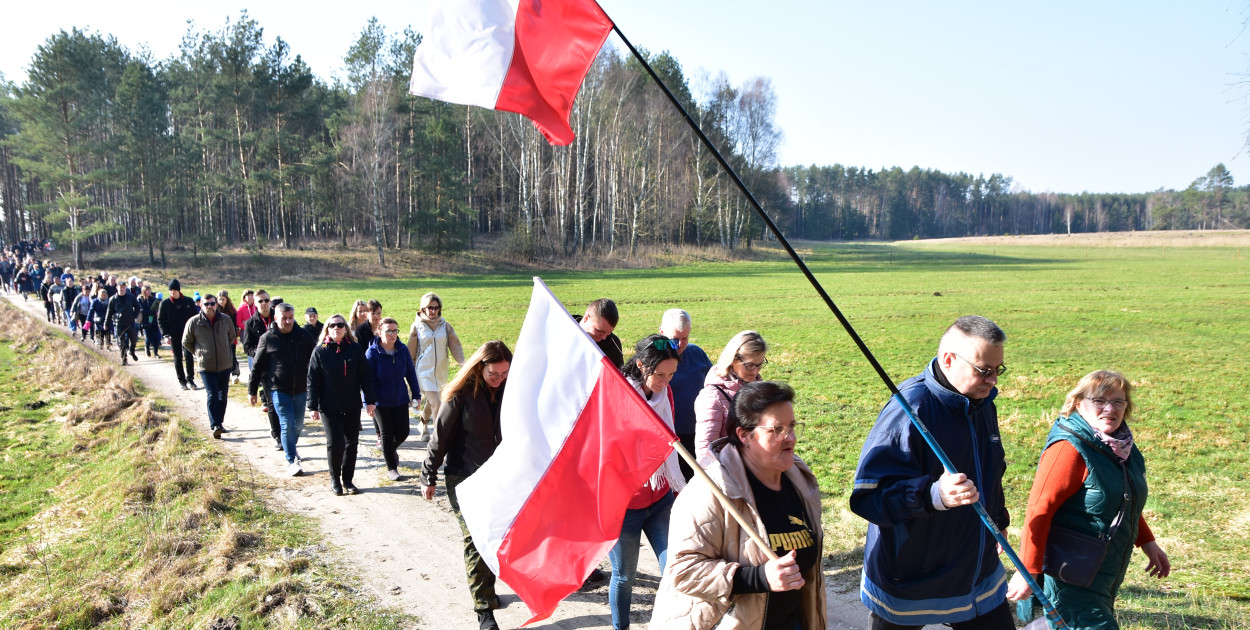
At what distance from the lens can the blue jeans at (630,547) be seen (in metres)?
4.90

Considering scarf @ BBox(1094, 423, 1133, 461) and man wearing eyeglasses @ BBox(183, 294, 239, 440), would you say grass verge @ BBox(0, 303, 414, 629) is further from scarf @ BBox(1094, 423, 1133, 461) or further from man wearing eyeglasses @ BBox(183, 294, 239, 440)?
scarf @ BBox(1094, 423, 1133, 461)

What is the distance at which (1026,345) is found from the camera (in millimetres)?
18031

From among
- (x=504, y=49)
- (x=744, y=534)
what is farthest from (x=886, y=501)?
(x=504, y=49)

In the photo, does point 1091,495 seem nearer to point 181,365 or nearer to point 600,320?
point 600,320

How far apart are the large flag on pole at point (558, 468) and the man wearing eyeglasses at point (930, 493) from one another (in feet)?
3.37

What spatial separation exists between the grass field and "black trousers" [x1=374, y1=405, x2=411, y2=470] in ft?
15.3

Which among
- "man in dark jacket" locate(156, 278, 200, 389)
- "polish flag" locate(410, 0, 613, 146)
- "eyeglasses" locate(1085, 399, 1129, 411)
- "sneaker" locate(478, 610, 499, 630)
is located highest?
"polish flag" locate(410, 0, 613, 146)

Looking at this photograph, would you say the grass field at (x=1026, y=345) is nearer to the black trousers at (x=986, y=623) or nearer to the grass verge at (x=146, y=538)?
the black trousers at (x=986, y=623)

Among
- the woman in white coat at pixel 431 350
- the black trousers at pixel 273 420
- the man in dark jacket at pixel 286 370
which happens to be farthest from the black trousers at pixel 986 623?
the black trousers at pixel 273 420

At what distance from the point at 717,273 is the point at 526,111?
4344 cm

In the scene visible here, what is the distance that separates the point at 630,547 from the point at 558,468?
1.34 metres

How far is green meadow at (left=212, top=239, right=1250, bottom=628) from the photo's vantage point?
263 inches

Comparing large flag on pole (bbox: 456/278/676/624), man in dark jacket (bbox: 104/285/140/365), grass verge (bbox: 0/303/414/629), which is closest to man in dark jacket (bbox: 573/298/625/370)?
large flag on pole (bbox: 456/278/676/624)

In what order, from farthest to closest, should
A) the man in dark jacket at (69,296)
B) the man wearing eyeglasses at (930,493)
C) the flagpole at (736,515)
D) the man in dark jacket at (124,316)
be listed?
the man in dark jacket at (69,296) → the man in dark jacket at (124,316) → the man wearing eyeglasses at (930,493) → the flagpole at (736,515)
